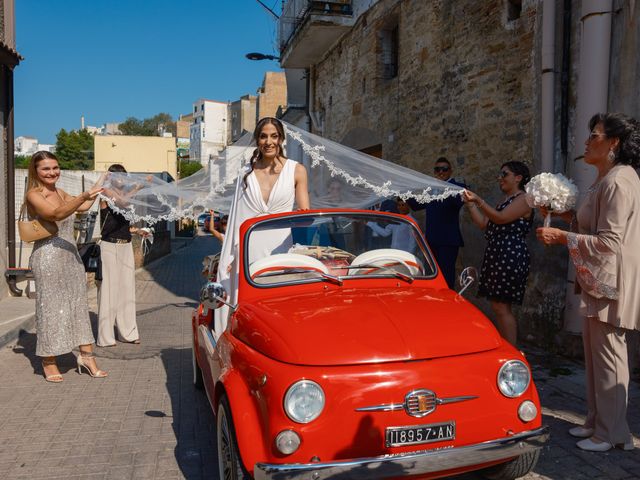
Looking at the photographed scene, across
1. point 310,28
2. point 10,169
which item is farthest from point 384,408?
point 310,28

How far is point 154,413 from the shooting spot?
4406 mm

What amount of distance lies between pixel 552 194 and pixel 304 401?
2477mm

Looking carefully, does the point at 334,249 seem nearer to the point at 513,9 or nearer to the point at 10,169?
the point at 513,9

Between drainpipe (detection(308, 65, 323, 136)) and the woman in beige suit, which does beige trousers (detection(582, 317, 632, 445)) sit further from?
drainpipe (detection(308, 65, 323, 136))

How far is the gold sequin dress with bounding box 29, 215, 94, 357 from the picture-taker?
17.4 ft

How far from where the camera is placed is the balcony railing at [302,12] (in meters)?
13.2

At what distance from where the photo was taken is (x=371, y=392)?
2.56m

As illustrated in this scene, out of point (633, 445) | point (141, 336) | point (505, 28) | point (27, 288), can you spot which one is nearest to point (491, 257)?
point (633, 445)

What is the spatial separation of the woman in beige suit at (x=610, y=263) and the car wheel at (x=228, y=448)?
2.34 m

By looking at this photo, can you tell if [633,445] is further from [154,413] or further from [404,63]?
[404,63]

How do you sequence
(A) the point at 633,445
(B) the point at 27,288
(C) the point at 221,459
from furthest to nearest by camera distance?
1. (B) the point at 27,288
2. (A) the point at 633,445
3. (C) the point at 221,459

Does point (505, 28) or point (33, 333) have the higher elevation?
point (505, 28)

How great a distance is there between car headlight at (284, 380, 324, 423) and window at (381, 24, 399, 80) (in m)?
10.5

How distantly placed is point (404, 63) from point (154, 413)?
8.30 m
